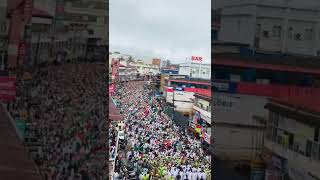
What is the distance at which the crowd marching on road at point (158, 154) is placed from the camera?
319 inches

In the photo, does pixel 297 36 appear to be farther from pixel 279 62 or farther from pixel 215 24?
pixel 215 24

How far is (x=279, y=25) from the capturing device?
395cm

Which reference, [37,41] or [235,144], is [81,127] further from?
[235,144]

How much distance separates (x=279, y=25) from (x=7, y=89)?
297 centimetres

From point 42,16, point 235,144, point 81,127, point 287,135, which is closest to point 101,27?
point 42,16

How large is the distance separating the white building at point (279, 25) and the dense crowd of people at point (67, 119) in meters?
2.28

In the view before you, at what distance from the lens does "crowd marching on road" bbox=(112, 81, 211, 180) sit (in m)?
8.09

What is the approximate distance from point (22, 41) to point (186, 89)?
50.7 ft

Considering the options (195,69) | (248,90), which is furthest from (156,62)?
(248,90)

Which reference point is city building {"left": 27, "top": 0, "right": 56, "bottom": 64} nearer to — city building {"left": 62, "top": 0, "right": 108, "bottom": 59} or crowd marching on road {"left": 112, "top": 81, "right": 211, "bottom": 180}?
city building {"left": 62, "top": 0, "right": 108, "bottom": 59}

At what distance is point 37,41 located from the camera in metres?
5.82

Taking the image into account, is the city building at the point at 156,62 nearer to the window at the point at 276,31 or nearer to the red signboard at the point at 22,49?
the red signboard at the point at 22,49

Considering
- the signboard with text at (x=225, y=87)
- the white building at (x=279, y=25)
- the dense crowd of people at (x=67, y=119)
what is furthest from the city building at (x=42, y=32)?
the white building at (x=279, y=25)

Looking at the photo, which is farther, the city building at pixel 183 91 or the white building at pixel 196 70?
the white building at pixel 196 70
